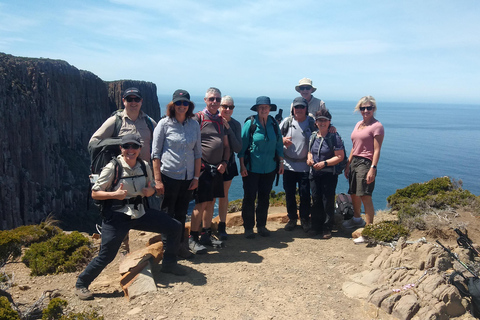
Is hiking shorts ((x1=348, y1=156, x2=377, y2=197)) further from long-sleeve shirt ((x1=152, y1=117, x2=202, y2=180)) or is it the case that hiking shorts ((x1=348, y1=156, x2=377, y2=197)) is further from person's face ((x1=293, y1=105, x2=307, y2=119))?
long-sleeve shirt ((x1=152, y1=117, x2=202, y2=180))

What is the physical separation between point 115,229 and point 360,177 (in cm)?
421

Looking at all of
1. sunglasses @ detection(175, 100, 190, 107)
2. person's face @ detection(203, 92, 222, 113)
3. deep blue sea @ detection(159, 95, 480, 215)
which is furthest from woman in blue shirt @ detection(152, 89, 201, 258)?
Result: deep blue sea @ detection(159, 95, 480, 215)

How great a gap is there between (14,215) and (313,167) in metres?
43.7

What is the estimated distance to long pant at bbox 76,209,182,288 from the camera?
4555 millimetres

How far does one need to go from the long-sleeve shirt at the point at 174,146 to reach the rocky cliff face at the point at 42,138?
133ft

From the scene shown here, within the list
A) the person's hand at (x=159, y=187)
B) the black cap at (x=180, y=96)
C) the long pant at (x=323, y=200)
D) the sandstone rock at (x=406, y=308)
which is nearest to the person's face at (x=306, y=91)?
the long pant at (x=323, y=200)

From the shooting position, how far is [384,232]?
6500 millimetres

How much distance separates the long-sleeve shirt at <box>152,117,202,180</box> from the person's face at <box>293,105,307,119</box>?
2278 millimetres

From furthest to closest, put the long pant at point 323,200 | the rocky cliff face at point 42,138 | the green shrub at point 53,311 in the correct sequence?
the rocky cliff face at point 42,138 → the long pant at point 323,200 → the green shrub at point 53,311

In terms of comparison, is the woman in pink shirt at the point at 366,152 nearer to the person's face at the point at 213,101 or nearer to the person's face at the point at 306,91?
the person's face at the point at 306,91

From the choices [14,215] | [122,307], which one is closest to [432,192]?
[122,307]

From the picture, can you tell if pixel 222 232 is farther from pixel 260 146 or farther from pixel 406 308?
pixel 406 308

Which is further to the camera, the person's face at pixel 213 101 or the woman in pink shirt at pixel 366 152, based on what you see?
the woman in pink shirt at pixel 366 152

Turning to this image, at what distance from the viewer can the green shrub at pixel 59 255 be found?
569cm
